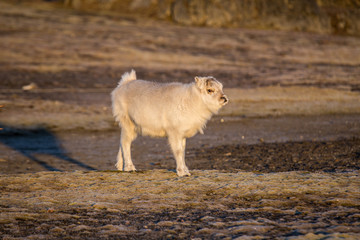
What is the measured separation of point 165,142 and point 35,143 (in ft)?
12.1

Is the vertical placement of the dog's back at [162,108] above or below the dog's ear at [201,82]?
below

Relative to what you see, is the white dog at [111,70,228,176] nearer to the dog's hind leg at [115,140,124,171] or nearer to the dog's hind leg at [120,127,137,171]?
the dog's hind leg at [120,127,137,171]

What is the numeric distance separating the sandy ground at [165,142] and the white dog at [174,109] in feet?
2.27

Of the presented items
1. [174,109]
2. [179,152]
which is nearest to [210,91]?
[174,109]

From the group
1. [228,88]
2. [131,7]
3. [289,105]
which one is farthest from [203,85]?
[131,7]

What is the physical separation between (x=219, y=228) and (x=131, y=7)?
33.8m

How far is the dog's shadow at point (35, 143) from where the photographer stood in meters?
13.0

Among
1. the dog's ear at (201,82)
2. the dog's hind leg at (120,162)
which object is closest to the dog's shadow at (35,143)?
the dog's hind leg at (120,162)

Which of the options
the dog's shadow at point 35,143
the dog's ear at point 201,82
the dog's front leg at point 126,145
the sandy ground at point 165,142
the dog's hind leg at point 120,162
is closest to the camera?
the sandy ground at point 165,142

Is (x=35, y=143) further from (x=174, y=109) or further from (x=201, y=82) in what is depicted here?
(x=201, y=82)

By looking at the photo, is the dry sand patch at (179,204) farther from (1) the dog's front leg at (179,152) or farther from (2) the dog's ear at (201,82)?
(2) the dog's ear at (201,82)

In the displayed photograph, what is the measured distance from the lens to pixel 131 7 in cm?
3834

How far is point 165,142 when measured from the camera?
14.8 m

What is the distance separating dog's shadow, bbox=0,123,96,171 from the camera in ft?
42.8
